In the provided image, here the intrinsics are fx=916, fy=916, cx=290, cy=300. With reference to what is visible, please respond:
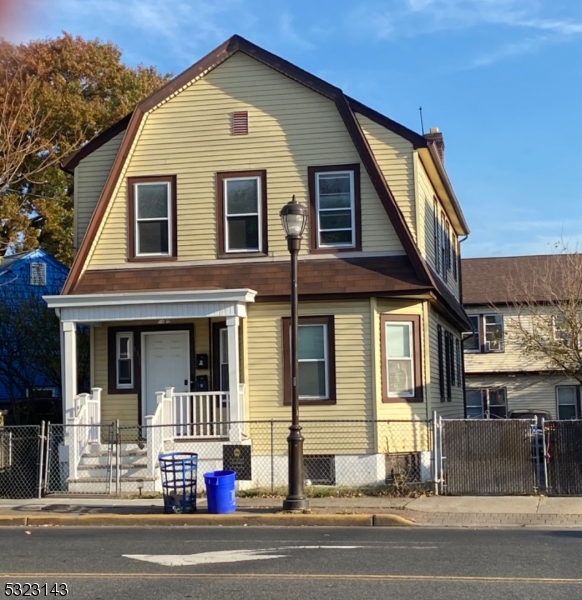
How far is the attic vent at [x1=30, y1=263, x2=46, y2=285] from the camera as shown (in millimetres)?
31062

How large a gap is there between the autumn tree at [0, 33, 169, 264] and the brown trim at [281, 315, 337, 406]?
16.4m

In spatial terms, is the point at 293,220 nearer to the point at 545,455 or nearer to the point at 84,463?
the point at 545,455

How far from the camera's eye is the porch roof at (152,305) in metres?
17.8

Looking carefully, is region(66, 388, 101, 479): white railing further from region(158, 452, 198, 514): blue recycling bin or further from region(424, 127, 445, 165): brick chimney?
region(424, 127, 445, 165): brick chimney

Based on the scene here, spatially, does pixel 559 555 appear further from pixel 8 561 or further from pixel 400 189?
pixel 400 189

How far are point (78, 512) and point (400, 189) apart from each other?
8981 millimetres

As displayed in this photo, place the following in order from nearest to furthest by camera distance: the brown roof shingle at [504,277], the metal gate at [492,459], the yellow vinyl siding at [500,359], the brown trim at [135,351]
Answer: the metal gate at [492,459] → the brown trim at [135,351] → the brown roof shingle at [504,277] → the yellow vinyl siding at [500,359]

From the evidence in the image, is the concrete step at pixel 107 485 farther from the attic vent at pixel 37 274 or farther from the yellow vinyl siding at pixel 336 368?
the attic vent at pixel 37 274

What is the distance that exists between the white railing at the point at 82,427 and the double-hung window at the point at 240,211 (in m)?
4.07

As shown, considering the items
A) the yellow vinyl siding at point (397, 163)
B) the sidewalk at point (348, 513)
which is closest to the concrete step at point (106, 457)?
the sidewalk at point (348, 513)

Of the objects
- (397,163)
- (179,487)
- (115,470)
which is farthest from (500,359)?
(179,487)

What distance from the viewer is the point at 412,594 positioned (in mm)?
8023

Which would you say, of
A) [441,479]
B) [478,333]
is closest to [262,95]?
[441,479]

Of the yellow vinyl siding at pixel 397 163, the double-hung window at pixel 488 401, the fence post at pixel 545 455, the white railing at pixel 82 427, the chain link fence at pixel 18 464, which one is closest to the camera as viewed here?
the fence post at pixel 545 455
